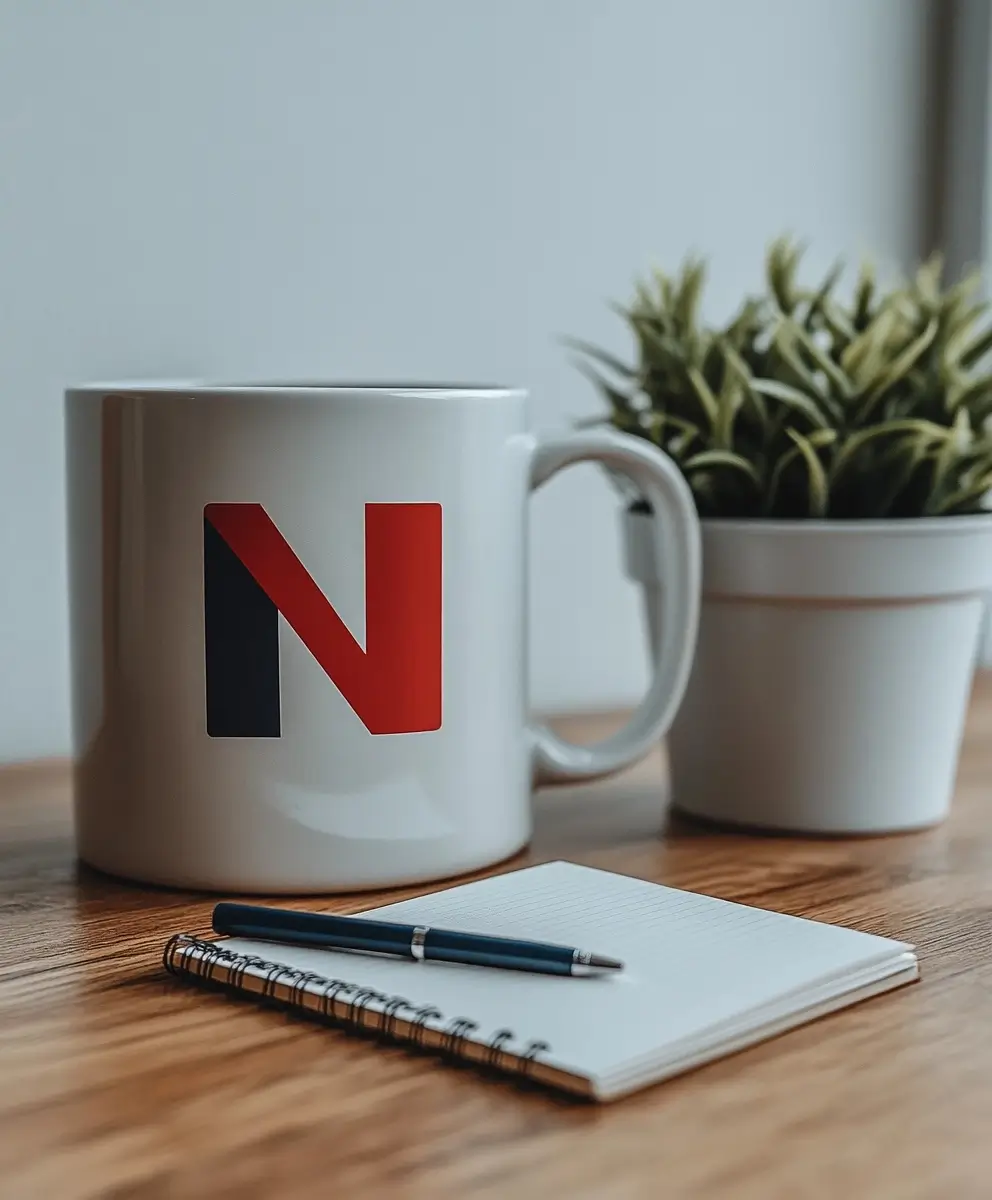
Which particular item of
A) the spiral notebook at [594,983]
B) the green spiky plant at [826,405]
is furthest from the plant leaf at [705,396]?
the spiral notebook at [594,983]

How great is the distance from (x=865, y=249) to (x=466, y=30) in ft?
1.20

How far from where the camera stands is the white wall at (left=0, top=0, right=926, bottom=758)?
745 mm

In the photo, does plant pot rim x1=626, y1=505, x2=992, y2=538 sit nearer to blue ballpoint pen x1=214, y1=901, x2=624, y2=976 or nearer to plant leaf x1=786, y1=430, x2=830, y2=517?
plant leaf x1=786, y1=430, x2=830, y2=517

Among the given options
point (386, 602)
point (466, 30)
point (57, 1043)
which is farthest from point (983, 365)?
point (57, 1043)

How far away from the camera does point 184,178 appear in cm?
77

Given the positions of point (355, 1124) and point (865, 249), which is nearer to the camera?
point (355, 1124)

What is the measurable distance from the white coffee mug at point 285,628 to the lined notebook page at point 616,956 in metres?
0.04

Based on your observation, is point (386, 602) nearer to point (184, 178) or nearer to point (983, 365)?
point (184, 178)

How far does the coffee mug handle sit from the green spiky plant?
0.11 ft

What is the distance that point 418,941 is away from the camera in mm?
464

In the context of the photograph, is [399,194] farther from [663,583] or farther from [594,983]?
[594,983]

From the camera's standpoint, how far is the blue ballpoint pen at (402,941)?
0.45 m

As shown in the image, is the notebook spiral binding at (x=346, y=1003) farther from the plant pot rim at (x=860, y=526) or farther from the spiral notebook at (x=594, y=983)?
the plant pot rim at (x=860, y=526)

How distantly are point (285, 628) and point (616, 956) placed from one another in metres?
0.16
